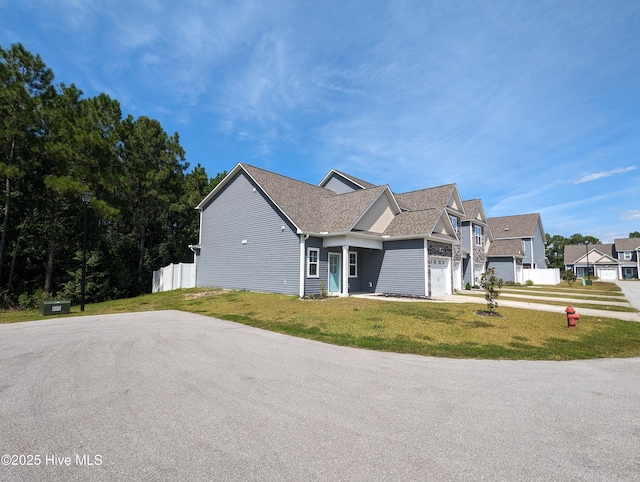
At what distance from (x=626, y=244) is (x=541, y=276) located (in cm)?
3608

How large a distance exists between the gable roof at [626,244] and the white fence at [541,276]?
33040 mm

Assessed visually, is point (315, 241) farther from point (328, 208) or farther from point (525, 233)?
point (525, 233)

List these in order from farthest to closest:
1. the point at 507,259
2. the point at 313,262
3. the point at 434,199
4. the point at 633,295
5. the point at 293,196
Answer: the point at 507,259
the point at 434,199
the point at 633,295
the point at 293,196
the point at 313,262

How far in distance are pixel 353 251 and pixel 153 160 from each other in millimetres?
18379

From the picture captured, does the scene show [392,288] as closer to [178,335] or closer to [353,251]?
[353,251]

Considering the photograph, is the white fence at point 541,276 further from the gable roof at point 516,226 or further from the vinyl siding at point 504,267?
the gable roof at point 516,226

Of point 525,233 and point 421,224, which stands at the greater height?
point 525,233

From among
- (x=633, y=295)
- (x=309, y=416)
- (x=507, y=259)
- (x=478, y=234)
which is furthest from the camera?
(x=507, y=259)

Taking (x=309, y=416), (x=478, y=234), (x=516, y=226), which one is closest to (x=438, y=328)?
(x=309, y=416)

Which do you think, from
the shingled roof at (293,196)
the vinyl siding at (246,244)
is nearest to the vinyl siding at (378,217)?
the shingled roof at (293,196)

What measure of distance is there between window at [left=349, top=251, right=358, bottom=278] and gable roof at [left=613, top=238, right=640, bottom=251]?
60.0 meters

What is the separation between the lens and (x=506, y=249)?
110 feet

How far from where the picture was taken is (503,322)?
1080cm

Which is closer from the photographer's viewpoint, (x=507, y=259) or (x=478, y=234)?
(x=478, y=234)
